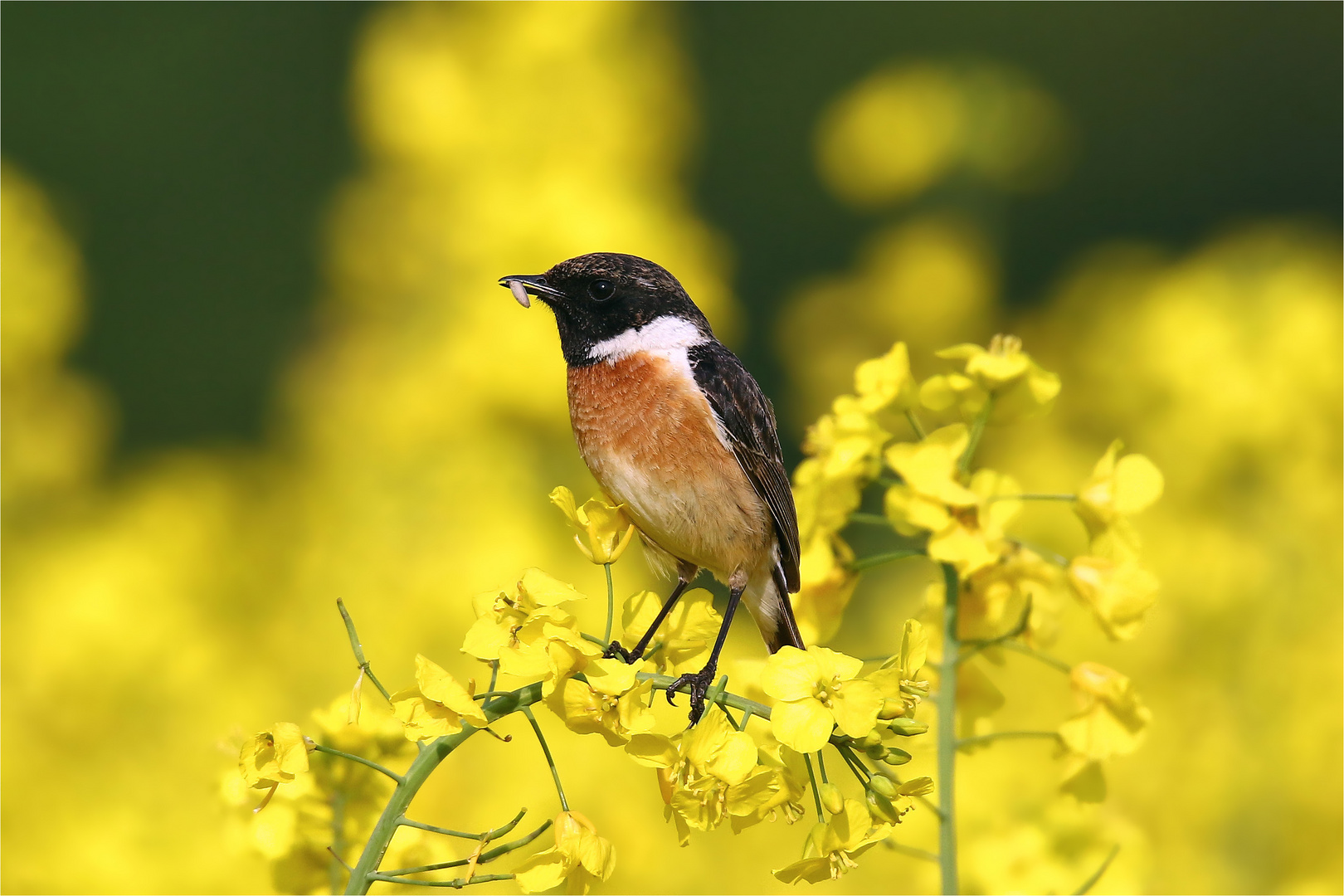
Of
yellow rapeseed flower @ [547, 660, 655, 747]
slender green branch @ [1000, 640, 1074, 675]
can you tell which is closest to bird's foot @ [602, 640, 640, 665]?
yellow rapeseed flower @ [547, 660, 655, 747]

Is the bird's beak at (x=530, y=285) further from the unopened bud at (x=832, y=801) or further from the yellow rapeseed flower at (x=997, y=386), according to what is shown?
the unopened bud at (x=832, y=801)

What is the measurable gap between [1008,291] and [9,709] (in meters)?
7.22

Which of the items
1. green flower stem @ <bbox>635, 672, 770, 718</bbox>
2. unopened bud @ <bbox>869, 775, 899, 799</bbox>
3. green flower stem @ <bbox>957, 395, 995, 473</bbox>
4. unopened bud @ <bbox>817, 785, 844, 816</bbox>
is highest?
green flower stem @ <bbox>957, 395, 995, 473</bbox>

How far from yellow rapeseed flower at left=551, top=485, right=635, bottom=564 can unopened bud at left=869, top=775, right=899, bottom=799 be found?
47 centimetres

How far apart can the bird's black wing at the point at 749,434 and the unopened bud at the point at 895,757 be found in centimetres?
80

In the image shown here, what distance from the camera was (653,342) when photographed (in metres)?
2.38

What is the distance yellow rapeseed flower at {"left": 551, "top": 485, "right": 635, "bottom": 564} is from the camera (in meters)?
1.67

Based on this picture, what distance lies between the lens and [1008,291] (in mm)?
8930

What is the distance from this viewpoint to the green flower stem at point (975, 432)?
182 cm

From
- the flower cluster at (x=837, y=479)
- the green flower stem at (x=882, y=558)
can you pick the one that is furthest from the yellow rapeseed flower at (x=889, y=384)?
the green flower stem at (x=882, y=558)

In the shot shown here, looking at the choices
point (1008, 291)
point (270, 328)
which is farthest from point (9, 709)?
point (1008, 291)

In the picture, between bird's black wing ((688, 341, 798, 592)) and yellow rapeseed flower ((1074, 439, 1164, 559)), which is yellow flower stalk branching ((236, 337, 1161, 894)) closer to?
yellow rapeseed flower ((1074, 439, 1164, 559))

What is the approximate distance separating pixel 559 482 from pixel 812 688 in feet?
9.69

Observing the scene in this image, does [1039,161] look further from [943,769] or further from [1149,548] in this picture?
[943,769]
